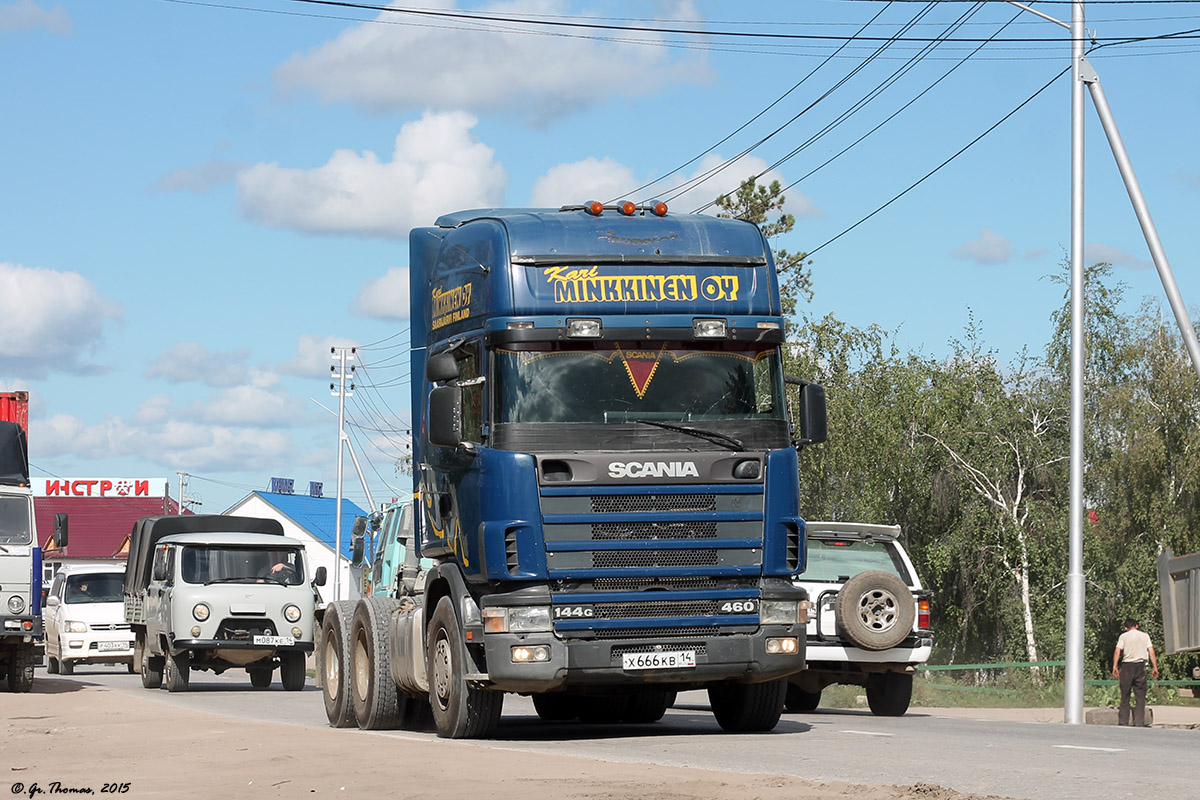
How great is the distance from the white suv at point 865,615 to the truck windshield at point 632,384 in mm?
3460

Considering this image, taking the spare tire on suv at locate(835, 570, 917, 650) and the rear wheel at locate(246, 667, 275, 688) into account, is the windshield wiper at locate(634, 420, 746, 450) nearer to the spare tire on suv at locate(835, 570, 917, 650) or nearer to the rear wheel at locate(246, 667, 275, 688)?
the spare tire on suv at locate(835, 570, 917, 650)

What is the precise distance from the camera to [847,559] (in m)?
17.6

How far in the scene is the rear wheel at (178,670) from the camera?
997 inches

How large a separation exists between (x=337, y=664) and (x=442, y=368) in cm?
462

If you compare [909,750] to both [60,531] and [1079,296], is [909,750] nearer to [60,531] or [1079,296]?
[1079,296]

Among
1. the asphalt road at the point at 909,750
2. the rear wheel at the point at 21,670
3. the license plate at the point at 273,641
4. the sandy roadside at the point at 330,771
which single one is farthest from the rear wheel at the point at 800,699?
the rear wheel at the point at 21,670

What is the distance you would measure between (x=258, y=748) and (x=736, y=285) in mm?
5157

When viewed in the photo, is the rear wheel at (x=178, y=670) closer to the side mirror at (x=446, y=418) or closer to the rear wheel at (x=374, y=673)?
the rear wheel at (x=374, y=673)

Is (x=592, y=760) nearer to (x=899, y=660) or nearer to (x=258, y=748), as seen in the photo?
(x=258, y=748)

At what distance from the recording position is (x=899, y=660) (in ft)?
54.4

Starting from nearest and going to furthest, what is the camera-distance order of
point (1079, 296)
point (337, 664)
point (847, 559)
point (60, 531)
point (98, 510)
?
point (337, 664), point (847, 559), point (1079, 296), point (60, 531), point (98, 510)

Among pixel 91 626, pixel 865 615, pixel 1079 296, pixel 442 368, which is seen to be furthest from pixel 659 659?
pixel 91 626

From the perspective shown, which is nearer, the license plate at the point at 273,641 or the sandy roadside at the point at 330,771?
the sandy roadside at the point at 330,771

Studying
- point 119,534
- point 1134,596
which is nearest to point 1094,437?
point 1134,596
